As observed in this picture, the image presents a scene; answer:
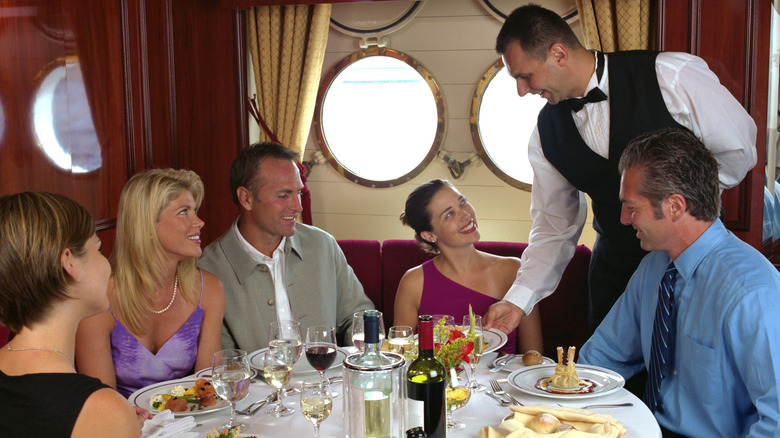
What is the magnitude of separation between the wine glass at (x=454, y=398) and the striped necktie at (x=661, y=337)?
22.9 inches

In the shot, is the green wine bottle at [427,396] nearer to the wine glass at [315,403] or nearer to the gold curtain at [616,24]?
the wine glass at [315,403]

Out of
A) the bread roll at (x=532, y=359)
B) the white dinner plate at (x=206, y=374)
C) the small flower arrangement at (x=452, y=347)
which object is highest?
the small flower arrangement at (x=452, y=347)

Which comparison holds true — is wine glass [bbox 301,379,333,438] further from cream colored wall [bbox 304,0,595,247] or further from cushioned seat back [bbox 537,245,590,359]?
cream colored wall [bbox 304,0,595,247]

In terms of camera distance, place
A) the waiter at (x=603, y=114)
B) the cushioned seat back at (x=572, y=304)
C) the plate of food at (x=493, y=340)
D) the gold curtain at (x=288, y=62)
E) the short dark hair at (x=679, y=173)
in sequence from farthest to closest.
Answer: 1. the gold curtain at (x=288, y=62)
2. the cushioned seat back at (x=572, y=304)
3. the waiter at (x=603, y=114)
4. the plate of food at (x=493, y=340)
5. the short dark hair at (x=679, y=173)

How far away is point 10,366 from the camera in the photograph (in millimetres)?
1374

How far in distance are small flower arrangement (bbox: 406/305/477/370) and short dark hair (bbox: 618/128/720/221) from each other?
578mm

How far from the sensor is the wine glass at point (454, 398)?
1.61 metres

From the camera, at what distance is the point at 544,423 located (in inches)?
59.2

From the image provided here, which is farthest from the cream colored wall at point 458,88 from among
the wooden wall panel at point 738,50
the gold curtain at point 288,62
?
the wooden wall panel at point 738,50

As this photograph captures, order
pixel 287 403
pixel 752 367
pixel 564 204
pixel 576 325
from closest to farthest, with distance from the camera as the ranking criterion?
pixel 752 367, pixel 287 403, pixel 564 204, pixel 576 325

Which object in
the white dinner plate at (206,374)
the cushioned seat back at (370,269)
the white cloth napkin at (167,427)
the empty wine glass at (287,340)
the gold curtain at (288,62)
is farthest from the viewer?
the gold curtain at (288,62)

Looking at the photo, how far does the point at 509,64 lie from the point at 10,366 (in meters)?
1.77

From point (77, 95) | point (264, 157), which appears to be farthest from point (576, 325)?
point (77, 95)

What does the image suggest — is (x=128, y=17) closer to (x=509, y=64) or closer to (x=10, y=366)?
→ (x=509, y=64)
